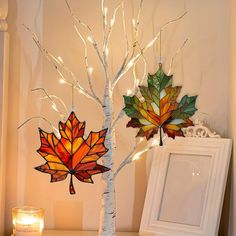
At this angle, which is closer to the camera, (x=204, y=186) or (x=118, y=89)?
(x=204, y=186)

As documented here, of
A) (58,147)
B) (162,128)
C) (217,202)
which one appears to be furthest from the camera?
(217,202)

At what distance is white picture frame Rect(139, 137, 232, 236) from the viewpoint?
1.74 meters

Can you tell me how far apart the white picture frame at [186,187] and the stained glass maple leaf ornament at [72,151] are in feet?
1.43

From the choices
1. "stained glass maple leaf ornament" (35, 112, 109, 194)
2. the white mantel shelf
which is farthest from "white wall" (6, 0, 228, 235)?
"stained glass maple leaf ornament" (35, 112, 109, 194)

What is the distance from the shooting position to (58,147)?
1.46 metres

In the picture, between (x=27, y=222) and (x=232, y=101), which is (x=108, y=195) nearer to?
(x=27, y=222)

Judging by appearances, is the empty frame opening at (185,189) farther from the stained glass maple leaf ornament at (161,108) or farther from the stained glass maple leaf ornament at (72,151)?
the stained glass maple leaf ornament at (72,151)

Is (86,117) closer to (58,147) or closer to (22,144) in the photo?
(22,144)

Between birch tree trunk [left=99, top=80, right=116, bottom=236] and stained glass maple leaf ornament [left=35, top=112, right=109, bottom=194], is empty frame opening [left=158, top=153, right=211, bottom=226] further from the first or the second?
stained glass maple leaf ornament [left=35, top=112, right=109, bottom=194]

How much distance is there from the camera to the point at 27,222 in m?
1.75

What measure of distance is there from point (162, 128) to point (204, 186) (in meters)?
0.34

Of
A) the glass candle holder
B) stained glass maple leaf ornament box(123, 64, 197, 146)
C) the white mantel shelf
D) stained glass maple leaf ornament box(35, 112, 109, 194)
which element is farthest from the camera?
the white mantel shelf

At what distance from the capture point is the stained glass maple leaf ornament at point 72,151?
4.76ft

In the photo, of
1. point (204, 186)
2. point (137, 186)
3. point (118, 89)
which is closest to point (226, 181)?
point (204, 186)
